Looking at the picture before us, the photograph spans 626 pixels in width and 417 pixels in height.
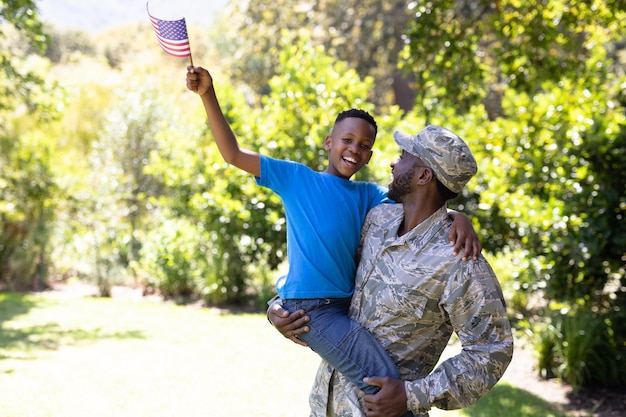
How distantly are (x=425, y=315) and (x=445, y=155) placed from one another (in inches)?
24.4

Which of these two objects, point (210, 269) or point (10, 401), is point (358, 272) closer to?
point (10, 401)

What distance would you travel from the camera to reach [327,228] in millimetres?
2900

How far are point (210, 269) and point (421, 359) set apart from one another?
10292 millimetres

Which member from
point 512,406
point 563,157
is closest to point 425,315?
point 512,406

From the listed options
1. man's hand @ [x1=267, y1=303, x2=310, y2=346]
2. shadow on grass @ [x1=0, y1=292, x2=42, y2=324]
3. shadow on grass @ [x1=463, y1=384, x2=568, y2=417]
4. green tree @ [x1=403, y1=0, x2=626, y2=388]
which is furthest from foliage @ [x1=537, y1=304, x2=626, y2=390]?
shadow on grass @ [x1=0, y1=292, x2=42, y2=324]

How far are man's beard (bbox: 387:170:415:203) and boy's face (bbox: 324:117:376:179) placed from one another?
12.7 inches

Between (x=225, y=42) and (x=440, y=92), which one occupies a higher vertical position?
(x=225, y=42)

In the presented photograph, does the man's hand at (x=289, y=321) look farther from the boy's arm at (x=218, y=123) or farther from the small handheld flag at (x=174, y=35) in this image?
the small handheld flag at (x=174, y=35)

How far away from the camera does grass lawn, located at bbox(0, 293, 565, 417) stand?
256 inches

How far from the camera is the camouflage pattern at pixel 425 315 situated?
8.31 ft

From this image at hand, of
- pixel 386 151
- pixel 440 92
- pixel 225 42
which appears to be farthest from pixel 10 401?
pixel 225 42

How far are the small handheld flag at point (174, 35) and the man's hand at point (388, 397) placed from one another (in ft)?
5.39

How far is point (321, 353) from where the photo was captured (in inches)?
111

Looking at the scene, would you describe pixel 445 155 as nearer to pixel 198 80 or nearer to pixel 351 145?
pixel 351 145
